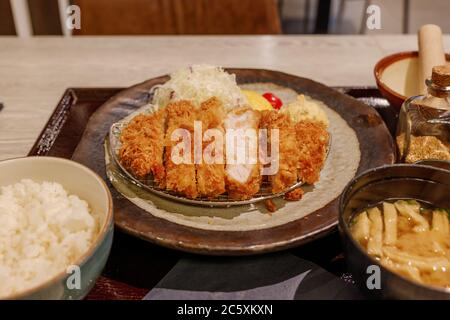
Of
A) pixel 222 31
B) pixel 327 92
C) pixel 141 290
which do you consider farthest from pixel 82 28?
pixel 141 290

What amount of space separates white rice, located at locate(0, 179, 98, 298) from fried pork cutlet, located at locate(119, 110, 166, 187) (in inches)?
11.2

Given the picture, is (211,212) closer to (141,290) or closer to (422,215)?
(141,290)

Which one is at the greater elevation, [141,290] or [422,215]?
[422,215]

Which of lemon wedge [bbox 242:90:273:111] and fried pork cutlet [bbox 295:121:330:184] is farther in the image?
lemon wedge [bbox 242:90:273:111]

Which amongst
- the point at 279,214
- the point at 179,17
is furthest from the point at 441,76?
the point at 179,17

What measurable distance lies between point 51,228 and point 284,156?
81cm

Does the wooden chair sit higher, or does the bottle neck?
the bottle neck

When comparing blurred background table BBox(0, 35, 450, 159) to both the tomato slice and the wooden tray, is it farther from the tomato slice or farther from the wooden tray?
the wooden tray

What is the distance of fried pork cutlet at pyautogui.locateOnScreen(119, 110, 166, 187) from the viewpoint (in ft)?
5.42

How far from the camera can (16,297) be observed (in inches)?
42.8

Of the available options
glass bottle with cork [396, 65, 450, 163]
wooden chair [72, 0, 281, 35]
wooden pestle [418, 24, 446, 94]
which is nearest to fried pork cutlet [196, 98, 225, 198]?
glass bottle with cork [396, 65, 450, 163]

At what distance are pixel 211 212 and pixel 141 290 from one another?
364 millimetres

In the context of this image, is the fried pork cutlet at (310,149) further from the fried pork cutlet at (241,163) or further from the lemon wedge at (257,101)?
the lemon wedge at (257,101)

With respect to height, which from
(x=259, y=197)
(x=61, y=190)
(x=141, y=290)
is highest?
(x=61, y=190)
